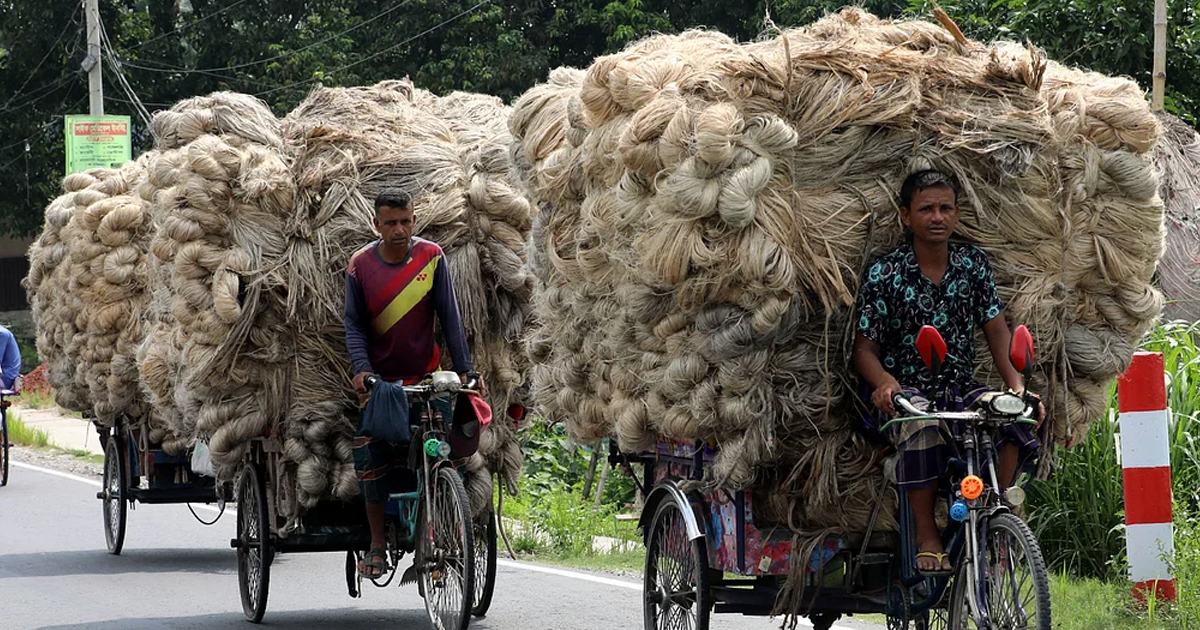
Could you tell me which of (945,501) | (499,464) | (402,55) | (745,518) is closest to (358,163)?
(499,464)

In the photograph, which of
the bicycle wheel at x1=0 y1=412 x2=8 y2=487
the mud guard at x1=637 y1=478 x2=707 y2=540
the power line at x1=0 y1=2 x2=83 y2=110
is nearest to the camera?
the mud guard at x1=637 y1=478 x2=707 y2=540

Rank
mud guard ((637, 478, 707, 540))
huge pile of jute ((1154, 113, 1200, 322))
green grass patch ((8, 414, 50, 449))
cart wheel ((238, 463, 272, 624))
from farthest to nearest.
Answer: green grass patch ((8, 414, 50, 449)) → huge pile of jute ((1154, 113, 1200, 322)) → cart wheel ((238, 463, 272, 624)) → mud guard ((637, 478, 707, 540))

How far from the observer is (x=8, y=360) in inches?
676

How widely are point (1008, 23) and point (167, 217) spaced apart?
9650mm

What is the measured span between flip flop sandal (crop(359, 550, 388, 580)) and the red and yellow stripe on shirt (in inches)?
40.1

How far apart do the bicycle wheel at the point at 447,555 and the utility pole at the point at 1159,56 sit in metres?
5.90

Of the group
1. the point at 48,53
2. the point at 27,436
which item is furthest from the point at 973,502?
the point at 48,53

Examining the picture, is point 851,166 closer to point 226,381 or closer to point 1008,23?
point 226,381

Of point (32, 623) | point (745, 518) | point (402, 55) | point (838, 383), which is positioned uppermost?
point (402, 55)

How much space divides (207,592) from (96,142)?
49.3ft

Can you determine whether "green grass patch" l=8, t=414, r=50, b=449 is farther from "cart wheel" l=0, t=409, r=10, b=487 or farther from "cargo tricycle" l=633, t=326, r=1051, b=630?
"cargo tricycle" l=633, t=326, r=1051, b=630

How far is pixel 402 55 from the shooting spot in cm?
2909

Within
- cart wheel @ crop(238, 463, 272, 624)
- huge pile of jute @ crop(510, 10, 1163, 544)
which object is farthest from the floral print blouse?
cart wheel @ crop(238, 463, 272, 624)

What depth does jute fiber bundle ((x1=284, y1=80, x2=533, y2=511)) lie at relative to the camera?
8266 millimetres
